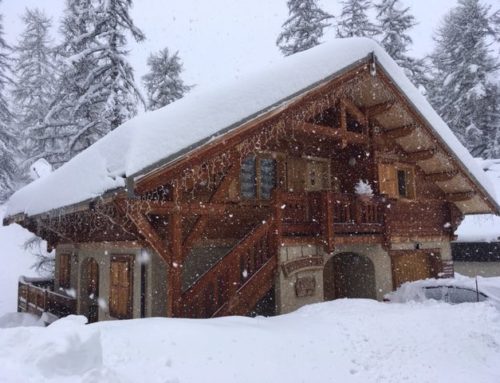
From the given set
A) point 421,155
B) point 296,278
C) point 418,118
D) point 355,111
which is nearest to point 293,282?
point 296,278

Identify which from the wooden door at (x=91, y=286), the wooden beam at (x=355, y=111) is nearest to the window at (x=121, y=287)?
the wooden door at (x=91, y=286)

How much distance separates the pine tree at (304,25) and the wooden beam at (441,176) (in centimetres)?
1415

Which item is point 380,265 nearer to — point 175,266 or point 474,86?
point 175,266

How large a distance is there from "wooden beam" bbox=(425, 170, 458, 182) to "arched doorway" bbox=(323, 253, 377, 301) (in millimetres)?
3991

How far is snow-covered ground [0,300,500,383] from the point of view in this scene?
13.7 ft

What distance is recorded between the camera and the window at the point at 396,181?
1325cm

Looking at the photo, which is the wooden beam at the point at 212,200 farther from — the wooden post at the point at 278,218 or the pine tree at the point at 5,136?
the pine tree at the point at 5,136

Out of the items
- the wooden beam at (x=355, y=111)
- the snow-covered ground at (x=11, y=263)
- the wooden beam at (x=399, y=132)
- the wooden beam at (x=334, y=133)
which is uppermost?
the wooden beam at (x=355, y=111)

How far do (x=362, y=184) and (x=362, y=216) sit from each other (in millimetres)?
1203

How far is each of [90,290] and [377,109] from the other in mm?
10563

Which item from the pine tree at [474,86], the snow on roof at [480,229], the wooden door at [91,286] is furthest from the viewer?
the pine tree at [474,86]

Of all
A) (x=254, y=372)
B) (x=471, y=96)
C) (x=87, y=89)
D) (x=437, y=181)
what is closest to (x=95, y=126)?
(x=87, y=89)

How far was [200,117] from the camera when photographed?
8.13 meters

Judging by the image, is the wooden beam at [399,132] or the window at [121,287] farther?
the wooden beam at [399,132]
